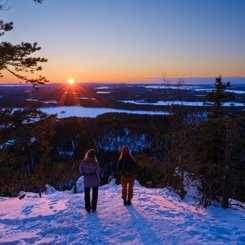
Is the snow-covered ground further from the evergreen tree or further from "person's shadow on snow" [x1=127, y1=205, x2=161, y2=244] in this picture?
the evergreen tree

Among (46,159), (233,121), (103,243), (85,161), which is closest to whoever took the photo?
(103,243)

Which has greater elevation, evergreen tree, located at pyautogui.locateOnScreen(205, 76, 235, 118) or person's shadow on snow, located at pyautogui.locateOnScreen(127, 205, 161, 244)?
evergreen tree, located at pyautogui.locateOnScreen(205, 76, 235, 118)

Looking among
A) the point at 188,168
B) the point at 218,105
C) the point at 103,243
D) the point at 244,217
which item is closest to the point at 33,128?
the point at 103,243

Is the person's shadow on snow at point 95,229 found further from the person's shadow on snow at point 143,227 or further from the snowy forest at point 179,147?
the snowy forest at point 179,147

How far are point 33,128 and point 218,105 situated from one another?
1690 cm

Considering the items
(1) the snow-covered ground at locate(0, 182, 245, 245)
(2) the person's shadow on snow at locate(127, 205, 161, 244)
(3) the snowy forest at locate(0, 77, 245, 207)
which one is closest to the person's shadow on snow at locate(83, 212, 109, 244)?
(1) the snow-covered ground at locate(0, 182, 245, 245)

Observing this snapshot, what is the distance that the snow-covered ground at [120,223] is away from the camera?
6.20 metres

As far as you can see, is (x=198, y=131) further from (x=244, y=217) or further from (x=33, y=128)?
(x=33, y=128)

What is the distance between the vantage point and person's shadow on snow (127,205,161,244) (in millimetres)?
6105

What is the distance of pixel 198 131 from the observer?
37.0 feet

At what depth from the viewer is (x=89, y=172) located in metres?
8.12

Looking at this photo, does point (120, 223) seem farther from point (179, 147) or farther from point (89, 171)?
point (179, 147)

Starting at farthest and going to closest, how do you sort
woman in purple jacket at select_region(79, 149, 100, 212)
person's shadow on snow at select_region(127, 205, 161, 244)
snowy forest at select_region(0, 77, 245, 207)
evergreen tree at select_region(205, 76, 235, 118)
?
evergreen tree at select_region(205, 76, 235, 118) → snowy forest at select_region(0, 77, 245, 207) → woman in purple jacket at select_region(79, 149, 100, 212) → person's shadow on snow at select_region(127, 205, 161, 244)

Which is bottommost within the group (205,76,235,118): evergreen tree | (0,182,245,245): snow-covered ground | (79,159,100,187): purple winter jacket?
Result: (0,182,245,245): snow-covered ground
